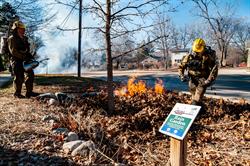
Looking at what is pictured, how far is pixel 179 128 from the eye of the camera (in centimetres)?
336

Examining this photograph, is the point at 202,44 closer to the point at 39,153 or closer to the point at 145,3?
the point at 145,3

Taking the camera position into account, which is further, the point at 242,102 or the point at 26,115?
the point at 242,102

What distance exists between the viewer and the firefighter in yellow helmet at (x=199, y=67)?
754 centimetres

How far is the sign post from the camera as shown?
3309mm

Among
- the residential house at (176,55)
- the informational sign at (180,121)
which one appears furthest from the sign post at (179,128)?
the residential house at (176,55)

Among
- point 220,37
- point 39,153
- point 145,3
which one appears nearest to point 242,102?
point 145,3

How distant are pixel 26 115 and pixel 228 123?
3904 mm

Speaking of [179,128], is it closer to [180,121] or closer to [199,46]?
[180,121]

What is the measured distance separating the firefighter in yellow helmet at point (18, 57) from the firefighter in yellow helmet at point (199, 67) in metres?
3.80

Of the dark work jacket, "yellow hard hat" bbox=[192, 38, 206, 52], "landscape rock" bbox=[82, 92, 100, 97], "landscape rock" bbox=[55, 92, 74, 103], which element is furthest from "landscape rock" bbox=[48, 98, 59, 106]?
"yellow hard hat" bbox=[192, 38, 206, 52]

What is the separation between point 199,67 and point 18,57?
4.38 meters

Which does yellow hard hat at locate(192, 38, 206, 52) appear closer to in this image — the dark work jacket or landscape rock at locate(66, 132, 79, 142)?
landscape rock at locate(66, 132, 79, 142)

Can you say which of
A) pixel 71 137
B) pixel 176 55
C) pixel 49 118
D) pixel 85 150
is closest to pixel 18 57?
pixel 49 118

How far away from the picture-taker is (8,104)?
7488 millimetres
